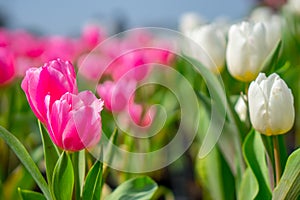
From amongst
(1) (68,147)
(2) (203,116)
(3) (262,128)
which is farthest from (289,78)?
(1) (68,147)

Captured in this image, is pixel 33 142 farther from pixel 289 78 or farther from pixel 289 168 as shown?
pixel 289 168

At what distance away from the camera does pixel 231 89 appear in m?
1.06

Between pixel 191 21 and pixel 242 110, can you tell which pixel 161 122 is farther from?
pixel 191 21

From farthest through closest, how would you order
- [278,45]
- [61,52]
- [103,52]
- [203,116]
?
[103,52]
[61,52]
[203,116]
[278,45]

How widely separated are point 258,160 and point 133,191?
154 mm

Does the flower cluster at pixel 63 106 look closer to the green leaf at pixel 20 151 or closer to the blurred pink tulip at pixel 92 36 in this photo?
the green leaf at pixel 20 151

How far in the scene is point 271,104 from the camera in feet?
1.77

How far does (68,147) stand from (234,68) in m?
0.29

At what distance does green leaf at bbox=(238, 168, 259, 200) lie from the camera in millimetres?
620

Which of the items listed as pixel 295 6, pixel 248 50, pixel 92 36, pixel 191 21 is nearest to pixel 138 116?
pixel 248 50

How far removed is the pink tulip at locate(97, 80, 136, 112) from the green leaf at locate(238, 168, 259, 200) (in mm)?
200

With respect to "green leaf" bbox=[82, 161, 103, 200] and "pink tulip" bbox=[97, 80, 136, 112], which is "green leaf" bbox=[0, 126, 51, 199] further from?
"pink tulip" bbox=[97, 80, 136, 112]

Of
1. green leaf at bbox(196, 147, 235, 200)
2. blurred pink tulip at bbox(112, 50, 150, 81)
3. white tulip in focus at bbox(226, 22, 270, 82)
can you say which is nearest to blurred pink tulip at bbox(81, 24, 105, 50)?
blurred pink tulip at bbox(112, 50, 150, 81)

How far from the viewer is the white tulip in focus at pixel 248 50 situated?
683 mm
